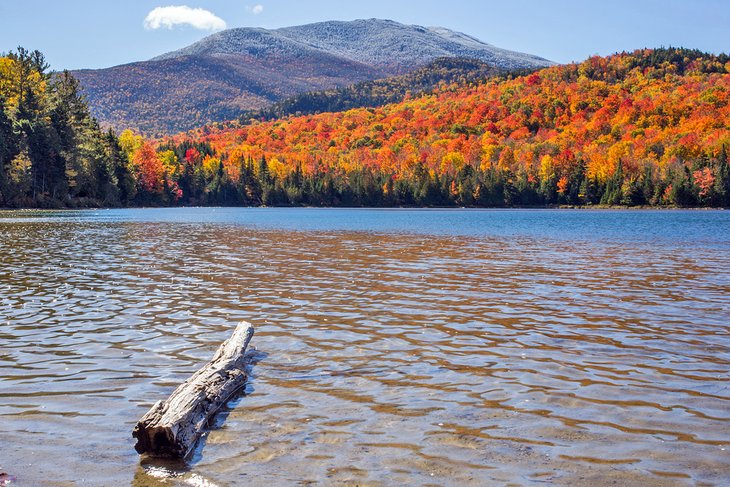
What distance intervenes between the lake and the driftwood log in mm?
218

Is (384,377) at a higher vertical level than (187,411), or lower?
lower

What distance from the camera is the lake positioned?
789cm

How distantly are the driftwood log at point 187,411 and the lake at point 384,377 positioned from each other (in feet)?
0.71

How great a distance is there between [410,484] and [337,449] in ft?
4.32

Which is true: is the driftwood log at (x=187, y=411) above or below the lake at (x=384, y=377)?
above

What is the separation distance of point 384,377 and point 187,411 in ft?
13.2

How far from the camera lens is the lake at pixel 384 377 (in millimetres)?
7891

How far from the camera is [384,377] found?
11.5 m

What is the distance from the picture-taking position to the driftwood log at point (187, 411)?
8055mm

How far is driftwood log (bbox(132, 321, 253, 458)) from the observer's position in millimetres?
8055

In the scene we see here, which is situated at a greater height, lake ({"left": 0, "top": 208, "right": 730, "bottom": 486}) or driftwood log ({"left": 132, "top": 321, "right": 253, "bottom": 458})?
driftwood log ({"left": 132, "top": 321, "right": 253, "bottom": 458})

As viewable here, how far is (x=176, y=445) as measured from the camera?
8023 mm

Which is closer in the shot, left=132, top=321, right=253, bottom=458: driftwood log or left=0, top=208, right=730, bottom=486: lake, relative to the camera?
left=0, top=208, right=730, bottom=486: lake

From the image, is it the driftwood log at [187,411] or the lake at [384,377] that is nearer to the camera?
the lake at [384,377]
